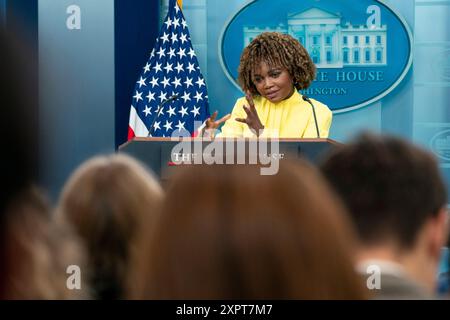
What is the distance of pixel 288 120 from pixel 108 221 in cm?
284

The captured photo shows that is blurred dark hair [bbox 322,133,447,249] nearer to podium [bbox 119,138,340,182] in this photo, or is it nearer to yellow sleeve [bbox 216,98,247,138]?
podium [bbox 119,138,340,182]

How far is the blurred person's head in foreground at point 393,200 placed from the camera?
49.7 inches

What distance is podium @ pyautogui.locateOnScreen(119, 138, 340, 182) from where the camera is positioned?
2918mm

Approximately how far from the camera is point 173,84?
5898 millimetres

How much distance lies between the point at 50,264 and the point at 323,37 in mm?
5084

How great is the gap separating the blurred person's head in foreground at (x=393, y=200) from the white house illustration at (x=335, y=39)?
4.57 meters

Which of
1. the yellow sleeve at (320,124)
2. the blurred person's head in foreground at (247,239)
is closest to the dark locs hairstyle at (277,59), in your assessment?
the yellow sleeve at (320,124)

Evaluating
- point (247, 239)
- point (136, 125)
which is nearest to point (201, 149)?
point (247, 239)

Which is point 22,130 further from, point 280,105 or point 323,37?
point 323,37

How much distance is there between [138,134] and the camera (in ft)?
18.5

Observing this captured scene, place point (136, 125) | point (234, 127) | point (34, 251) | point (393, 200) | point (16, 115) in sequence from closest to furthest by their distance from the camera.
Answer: point (16, 115) → point (34, 251) → point (393, 200) → point (234, 127) → point (136, 125)

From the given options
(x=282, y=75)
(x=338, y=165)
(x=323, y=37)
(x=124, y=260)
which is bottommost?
(x=124, y=260)

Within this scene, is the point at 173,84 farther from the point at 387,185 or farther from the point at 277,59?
the point at 387,185
